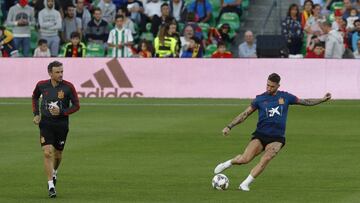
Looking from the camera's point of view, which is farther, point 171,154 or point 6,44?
point 6,44

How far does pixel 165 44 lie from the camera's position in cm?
3609

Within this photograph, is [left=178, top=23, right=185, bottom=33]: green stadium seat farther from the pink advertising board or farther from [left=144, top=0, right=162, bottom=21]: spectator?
the pink advertising board

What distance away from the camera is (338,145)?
2522cm

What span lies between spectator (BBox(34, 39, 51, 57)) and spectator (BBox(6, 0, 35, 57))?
1571 millimetres

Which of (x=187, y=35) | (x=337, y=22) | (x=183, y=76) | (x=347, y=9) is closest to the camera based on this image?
(x=183, y=76)

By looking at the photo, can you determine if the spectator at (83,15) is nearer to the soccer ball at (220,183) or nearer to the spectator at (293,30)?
the spectator at (293,30)

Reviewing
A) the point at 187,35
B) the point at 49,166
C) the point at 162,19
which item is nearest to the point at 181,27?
the point at 162,19

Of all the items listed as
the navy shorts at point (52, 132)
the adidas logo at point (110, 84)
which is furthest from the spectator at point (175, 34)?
the navy shorts at point (52, 132)

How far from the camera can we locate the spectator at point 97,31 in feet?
126

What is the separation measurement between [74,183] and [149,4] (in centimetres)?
2066

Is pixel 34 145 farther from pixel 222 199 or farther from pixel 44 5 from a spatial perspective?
pixel 44 5

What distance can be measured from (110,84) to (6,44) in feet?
13.4

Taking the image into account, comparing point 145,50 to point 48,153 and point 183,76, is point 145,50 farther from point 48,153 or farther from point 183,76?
point 48,153

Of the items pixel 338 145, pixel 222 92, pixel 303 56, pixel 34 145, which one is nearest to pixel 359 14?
pixel 303 56
